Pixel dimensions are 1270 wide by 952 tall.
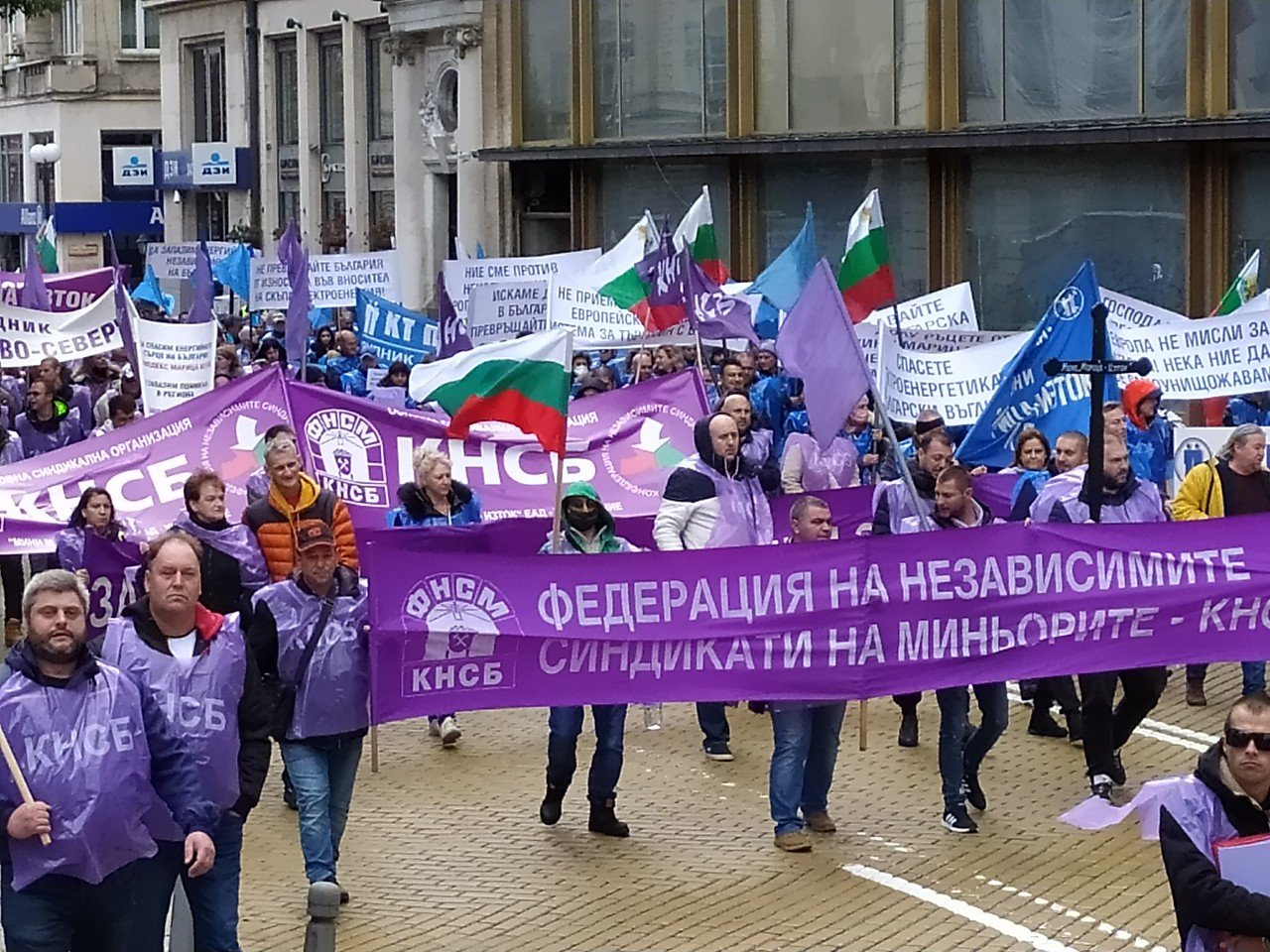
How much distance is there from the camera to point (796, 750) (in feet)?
32.5

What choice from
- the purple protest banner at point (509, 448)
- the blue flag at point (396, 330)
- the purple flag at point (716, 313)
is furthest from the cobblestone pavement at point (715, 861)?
the blue flag at point (396, 330)

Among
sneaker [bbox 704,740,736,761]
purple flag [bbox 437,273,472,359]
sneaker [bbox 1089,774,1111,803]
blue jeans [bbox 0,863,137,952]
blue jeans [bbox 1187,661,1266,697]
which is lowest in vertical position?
sneaker [bbox 704,740,736,761]

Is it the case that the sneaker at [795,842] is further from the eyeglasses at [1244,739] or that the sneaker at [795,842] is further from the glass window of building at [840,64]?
the glass window of building at [840,64]

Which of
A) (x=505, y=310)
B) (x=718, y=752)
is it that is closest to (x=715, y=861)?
(x=718, y=752)

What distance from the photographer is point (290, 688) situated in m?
8.74

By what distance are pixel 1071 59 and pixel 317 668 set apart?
21753 millimetres

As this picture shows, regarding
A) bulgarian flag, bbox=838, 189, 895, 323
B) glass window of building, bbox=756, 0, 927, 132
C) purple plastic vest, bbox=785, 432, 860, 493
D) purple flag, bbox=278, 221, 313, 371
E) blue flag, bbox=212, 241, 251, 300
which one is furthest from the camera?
glass window of building, bbox=756, 0, 927, 132

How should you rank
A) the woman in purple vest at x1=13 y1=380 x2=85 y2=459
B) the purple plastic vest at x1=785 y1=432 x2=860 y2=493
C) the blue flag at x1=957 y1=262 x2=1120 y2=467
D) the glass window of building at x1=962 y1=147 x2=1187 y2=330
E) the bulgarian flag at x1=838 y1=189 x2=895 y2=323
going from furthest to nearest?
→ the glass window of building at x1=962 y1=147 x2=1187 y2=330 → the woman in purple vest at x1=13 y1=380 x2=85 y2=459 → the bulgarian flag at x1=838 y1=189 x2=895 y2=323 → the purple plastic vest at x1=785 y1=432 x2=860 y2=493 → the blue flag at x1=957 y1=262 x2=1120 y2=467

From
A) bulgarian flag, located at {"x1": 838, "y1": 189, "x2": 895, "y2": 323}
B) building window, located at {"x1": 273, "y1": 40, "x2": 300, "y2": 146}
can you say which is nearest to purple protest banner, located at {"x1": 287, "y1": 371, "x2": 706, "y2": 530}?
bulgarian flag, located at {"x1": 838, "y1": 189, "x2": 895, "y2": 323}

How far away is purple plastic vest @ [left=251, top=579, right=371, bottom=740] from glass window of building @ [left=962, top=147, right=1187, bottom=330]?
2061 cm

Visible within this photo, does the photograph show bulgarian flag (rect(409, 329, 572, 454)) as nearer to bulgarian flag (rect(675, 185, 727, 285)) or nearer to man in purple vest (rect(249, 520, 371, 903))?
man in purple vest (rect(249, 520, 371, 903))

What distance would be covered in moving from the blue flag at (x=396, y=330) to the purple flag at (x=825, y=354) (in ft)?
31.4

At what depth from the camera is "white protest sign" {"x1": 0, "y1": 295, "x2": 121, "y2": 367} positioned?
740 inches

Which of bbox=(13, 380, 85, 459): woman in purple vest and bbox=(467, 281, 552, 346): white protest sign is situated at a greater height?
bbox=(467, 281, 552, 346): white protest sign
